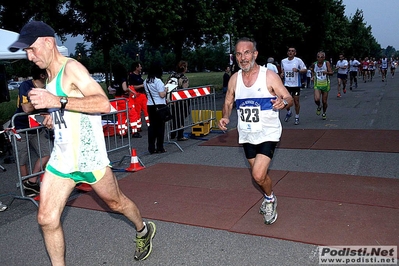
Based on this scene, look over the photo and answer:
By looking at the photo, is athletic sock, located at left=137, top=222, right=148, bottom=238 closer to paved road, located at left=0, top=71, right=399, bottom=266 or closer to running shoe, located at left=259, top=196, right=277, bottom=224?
paved road, located at left=0, top=71, right=399, bottom=266

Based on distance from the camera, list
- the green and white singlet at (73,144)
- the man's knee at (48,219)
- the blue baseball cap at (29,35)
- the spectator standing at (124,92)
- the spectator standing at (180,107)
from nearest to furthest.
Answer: the blue baseball cap at (29,35) → the man's knee at (48,219) → the green and white singlet at (73,144) → the spectator standing at (180,107) → the spectator standing at (124,92)

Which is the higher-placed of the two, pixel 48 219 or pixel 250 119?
pixel 250 119

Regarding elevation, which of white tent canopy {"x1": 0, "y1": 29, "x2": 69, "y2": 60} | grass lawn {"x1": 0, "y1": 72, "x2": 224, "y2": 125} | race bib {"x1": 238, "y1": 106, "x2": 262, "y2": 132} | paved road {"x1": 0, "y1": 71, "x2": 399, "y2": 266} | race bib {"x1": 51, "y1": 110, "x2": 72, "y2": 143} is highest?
white tent canopy {"x1": 0, "y1": 29, "x2": 69, "y2": 60}

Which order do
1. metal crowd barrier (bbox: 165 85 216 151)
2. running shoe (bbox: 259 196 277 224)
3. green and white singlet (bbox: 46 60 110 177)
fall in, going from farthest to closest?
metal crowd barrier (bbox: 165 85 216 151), running shoe (bbox: 259 196 277 224), green and white singlet (bbox: 46 60 110 177)

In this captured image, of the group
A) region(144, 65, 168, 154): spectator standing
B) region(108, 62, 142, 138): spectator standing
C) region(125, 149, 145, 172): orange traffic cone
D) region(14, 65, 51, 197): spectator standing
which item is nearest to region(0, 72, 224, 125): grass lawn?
region(108, 62, 142, 138): spectator standing

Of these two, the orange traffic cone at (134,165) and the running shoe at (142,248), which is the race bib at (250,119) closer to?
the running shoe at (142,248)

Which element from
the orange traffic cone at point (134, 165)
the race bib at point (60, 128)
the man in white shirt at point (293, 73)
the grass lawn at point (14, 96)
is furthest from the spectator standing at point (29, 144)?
the man in white shirt at point (293, 73)

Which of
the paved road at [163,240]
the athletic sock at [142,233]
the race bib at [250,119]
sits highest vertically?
the race bib at [250,119]

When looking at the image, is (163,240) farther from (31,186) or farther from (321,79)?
(321,79)

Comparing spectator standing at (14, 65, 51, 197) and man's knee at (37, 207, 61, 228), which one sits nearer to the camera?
man's knee at (37, 207, 61, 228)

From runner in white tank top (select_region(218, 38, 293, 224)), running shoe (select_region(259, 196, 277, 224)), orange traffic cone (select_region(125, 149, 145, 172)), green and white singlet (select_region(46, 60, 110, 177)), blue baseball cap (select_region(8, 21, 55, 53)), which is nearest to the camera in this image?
blue baseball cap (select_region(8, 21, 55, 53))

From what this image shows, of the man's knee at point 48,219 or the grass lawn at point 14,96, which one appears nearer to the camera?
the man's knee at point 48,219

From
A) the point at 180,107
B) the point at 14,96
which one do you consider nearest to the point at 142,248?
the point at 180,107

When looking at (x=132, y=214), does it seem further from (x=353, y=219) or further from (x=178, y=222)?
(x=353, y=219)
